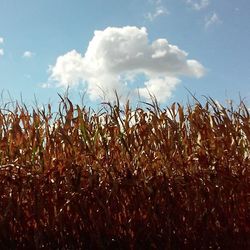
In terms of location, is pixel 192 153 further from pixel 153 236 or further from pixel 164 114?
pixel 153 236

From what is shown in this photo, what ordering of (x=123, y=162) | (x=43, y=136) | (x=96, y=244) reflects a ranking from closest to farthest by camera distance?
(x=96, y=244) < (x=123, y=162) < (x=43, y=136)

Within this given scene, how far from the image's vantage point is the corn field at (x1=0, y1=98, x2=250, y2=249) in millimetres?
3057

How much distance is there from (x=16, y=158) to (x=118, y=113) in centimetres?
81

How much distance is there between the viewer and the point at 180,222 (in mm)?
3121

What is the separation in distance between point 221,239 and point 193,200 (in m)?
0.32

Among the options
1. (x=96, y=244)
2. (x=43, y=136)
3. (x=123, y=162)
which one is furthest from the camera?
(x=43, y=136)

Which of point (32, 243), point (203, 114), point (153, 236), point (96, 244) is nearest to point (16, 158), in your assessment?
point (32, 243)

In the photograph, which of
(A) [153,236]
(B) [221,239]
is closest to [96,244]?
(A) [153,236]

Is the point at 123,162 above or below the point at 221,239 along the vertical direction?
above

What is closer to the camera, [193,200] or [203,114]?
[193,200]

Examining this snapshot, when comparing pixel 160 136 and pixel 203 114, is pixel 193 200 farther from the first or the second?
pixel 203 114

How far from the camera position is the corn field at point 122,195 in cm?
306

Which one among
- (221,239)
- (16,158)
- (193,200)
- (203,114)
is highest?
(203,114)

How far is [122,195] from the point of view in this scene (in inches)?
122
